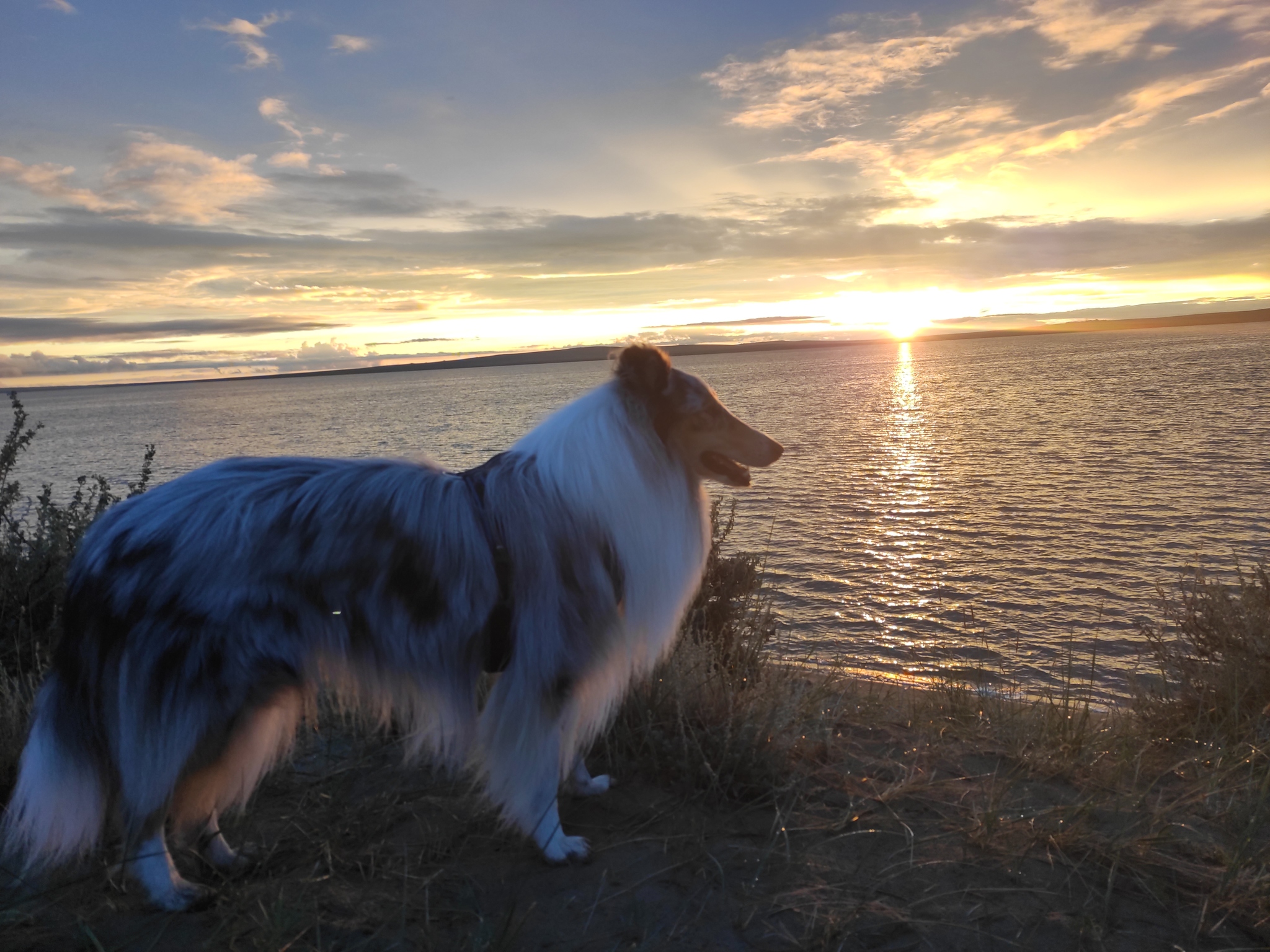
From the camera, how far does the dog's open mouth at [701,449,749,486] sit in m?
4.37

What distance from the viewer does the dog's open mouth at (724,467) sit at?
4.37m

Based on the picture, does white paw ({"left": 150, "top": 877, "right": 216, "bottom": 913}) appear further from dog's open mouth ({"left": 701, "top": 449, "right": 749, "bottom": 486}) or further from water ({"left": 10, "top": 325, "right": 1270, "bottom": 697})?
dog's open mouth ({"left": 701, "top": 449, "right": 749, "bottom": 486})

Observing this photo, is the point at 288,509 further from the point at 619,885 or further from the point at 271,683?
the point at 619,885

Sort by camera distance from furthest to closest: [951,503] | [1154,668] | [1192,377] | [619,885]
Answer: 1. [1192,377]
2. [951,503]
3. [1154,668]
4. [619,885]

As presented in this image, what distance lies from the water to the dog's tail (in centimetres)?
176

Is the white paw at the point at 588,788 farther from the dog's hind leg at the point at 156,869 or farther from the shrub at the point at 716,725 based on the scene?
the dog's hind leg at the point at 156,869

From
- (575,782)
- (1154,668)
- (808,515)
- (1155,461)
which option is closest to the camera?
(575,782)

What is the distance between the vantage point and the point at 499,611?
3588 mm

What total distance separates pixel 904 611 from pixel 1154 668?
4030 mm

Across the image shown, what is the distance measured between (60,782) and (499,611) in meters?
1.83

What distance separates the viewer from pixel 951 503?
21.3m

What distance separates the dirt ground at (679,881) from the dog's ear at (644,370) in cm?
210

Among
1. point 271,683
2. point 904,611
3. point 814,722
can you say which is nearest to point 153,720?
point 271,683

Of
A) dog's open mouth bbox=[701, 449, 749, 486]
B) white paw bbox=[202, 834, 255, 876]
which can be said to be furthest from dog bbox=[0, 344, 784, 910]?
dog's open mouth bbox=[701, 449, 749, 486]
